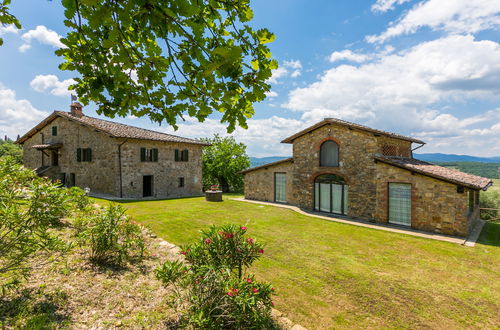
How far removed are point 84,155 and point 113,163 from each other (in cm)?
446

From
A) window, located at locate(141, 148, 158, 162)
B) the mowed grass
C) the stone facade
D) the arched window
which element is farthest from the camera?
window, located at locate(141, 148, 158, 162)

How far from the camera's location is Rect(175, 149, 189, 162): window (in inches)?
912

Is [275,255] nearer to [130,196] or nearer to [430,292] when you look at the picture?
[430,292]

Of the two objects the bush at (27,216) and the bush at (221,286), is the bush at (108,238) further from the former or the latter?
the bush at (221,286)

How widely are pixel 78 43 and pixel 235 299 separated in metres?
4.23

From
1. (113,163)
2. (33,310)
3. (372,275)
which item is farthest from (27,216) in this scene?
(113,163)

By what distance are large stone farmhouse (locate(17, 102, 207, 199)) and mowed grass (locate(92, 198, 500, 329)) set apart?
994cm

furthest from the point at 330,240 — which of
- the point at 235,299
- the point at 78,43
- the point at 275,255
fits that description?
the point at 78,43

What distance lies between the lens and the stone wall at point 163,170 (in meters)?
19.6

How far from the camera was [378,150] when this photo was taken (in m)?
13.0

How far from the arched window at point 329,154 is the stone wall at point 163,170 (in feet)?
46.6

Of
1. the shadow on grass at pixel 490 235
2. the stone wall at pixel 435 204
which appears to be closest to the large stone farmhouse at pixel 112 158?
the stone wall at pixel 435 204

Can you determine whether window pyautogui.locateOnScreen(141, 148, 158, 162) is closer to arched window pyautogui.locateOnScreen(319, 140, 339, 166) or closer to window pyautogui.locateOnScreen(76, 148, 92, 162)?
window pyautogui.locateOnScreen(76, 148, 92, 162)

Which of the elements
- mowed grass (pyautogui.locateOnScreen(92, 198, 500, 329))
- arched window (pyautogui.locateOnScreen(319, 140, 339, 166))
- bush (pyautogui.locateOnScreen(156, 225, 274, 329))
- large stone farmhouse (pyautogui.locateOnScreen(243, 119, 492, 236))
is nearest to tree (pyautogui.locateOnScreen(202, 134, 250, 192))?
large stone farmhouse (pyautogui.locateOnScreen(243, 119, 492, 236))
